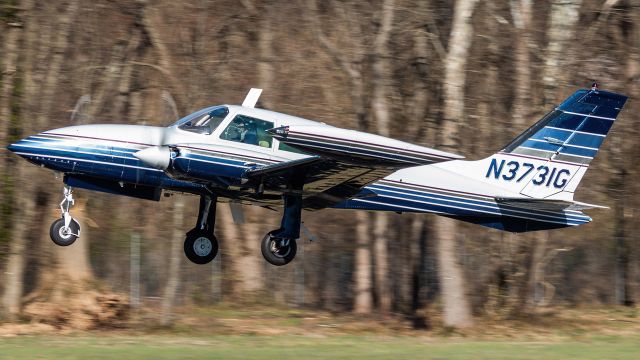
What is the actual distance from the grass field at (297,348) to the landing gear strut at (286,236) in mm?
1704

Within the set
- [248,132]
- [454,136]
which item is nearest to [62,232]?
[248,132]

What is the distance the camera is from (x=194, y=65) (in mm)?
22141

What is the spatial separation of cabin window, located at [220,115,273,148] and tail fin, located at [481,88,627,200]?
420 centimetres

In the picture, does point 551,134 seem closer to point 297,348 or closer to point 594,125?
point 594,125

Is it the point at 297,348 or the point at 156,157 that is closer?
the point at 156,157

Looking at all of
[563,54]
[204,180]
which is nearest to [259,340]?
[204,180]

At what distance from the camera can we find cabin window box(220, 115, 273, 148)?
14.4 metres

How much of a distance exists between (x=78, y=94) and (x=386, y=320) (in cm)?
902

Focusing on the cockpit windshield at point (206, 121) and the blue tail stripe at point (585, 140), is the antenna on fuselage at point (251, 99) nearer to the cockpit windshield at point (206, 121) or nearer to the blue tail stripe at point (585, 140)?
the cockpit windshield at point (206, 121)

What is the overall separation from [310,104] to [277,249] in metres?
8.28

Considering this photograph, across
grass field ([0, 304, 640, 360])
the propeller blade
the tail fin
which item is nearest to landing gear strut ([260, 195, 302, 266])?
the propeller blade

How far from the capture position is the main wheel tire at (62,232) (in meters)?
14.8

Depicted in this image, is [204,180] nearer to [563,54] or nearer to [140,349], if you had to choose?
[140,349]

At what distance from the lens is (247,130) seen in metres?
14.5
